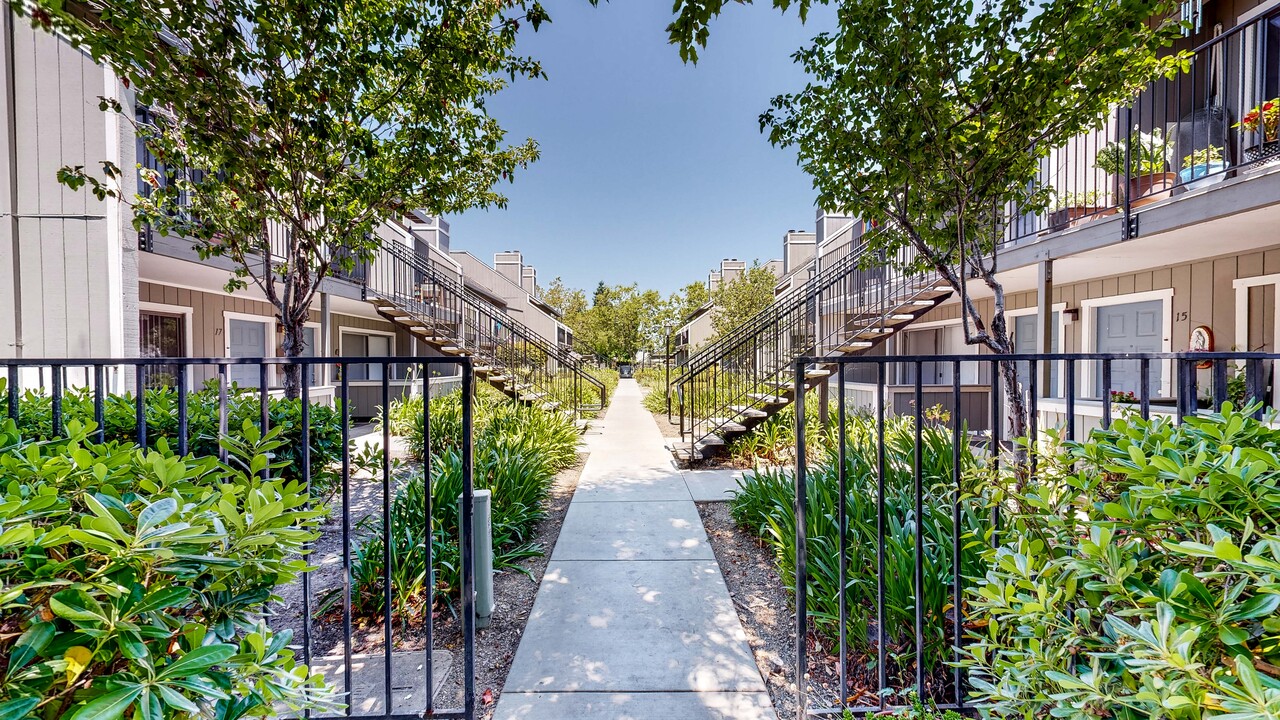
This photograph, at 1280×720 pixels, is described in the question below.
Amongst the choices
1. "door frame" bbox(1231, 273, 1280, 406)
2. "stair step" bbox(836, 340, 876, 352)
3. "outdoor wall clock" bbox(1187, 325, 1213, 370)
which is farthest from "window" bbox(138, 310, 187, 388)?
"door frame" bbox(1231, 273, 1280, 406)

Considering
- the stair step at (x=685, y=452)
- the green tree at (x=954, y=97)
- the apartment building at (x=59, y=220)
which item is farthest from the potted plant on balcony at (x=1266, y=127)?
the apartment building at (x=59, y=220)

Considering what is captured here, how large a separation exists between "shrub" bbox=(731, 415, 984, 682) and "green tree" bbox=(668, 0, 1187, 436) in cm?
112

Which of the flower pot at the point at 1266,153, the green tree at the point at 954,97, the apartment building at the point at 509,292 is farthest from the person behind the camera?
the apartment building at the point at 509,292

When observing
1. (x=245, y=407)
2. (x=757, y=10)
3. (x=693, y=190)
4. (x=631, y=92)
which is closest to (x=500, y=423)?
(x=245, y=407)

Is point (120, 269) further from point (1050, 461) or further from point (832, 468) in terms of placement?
point (1050, 461)

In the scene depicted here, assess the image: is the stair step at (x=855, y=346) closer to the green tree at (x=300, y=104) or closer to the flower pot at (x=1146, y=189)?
the flower pot at (x=1146, y=189)

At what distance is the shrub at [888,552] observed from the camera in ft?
7.20

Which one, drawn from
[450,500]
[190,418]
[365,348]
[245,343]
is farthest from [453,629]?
[365,348]

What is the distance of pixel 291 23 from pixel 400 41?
2.32 ft

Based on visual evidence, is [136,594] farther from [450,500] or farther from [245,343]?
[245,343]

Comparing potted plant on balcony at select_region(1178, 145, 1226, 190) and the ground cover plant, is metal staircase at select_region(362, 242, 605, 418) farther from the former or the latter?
potted plant on balcony at select_region(1178, 145, 1226, 190)

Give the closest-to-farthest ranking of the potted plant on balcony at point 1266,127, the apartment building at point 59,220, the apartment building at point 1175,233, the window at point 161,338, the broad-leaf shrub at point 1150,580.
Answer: the broad-leaf shrub at point 1150,580 < the potted plant on balcony at point 1266,127 < the apartment building at point 1175,233 < the apartment building at point 59,220 < the window at point 161,338

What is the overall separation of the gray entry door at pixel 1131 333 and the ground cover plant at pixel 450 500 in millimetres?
7409

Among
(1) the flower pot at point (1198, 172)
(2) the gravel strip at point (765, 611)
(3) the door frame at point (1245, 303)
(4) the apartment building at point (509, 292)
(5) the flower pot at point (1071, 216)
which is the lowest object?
(2) the gravel strip at point (765, 611)
